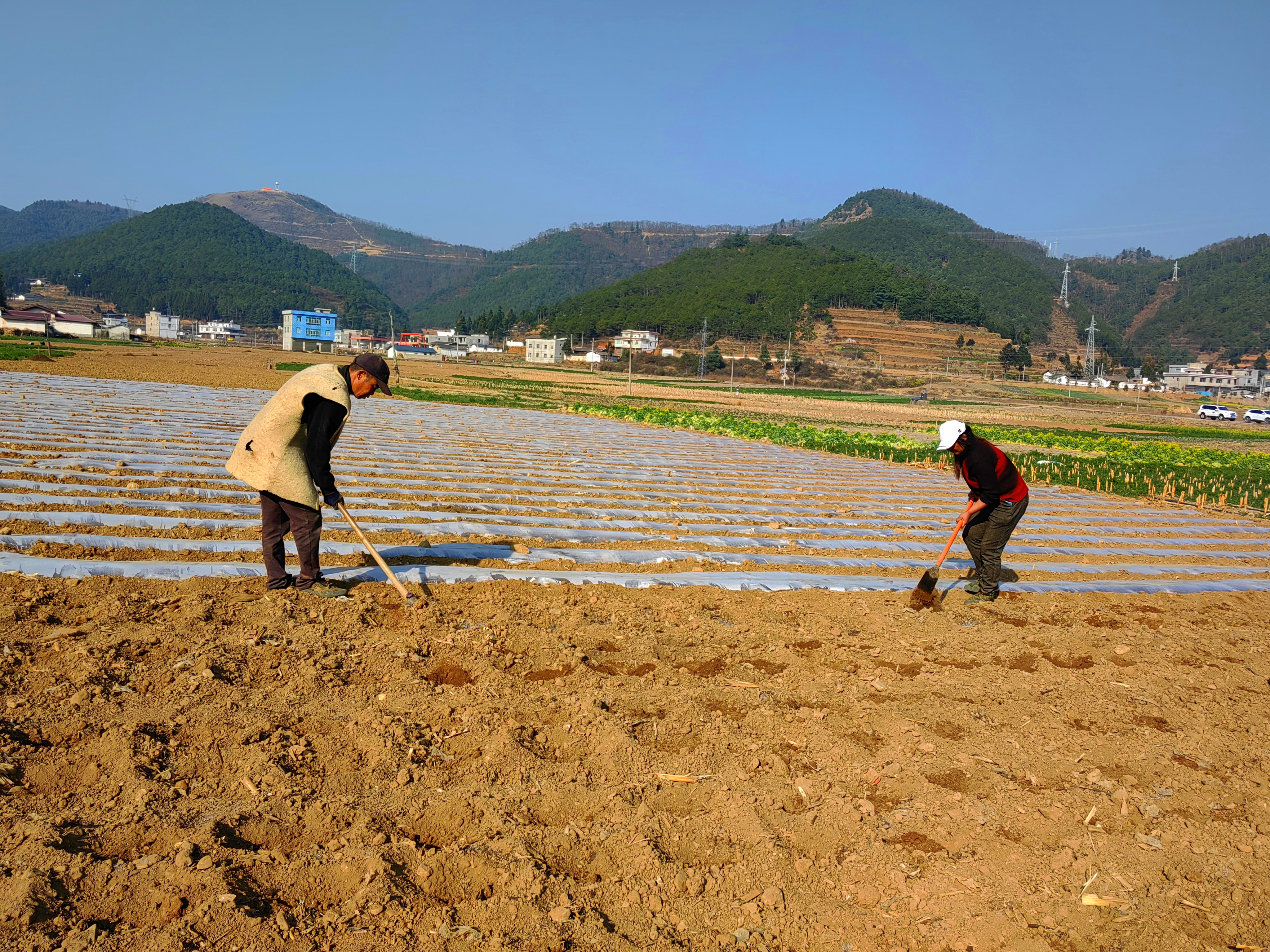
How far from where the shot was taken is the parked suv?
52.6 m

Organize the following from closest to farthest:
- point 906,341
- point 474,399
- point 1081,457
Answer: point 1081,457 → point 474,399 → point 906,341

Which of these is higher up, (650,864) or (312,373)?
(312,373)

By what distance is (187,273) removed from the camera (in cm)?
15662

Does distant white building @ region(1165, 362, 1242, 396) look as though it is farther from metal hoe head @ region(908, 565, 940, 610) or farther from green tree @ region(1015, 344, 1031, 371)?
metal hoe head @ region(908, 565, 940, 610)

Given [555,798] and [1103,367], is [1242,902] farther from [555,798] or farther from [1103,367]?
[1103,367]

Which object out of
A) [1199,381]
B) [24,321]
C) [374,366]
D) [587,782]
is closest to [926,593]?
[587,782]

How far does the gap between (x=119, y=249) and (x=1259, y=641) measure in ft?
698

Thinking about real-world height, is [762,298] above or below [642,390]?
above

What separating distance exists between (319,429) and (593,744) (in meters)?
2.70

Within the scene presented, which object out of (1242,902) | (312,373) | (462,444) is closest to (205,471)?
(312,373)

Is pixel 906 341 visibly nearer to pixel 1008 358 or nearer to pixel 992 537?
pixel 1008 358

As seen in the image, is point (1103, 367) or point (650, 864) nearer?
point (650, 864)

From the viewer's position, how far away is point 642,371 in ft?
282

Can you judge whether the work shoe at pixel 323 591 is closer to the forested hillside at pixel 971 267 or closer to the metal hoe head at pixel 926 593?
the metal hoe head at pixel 926 593
